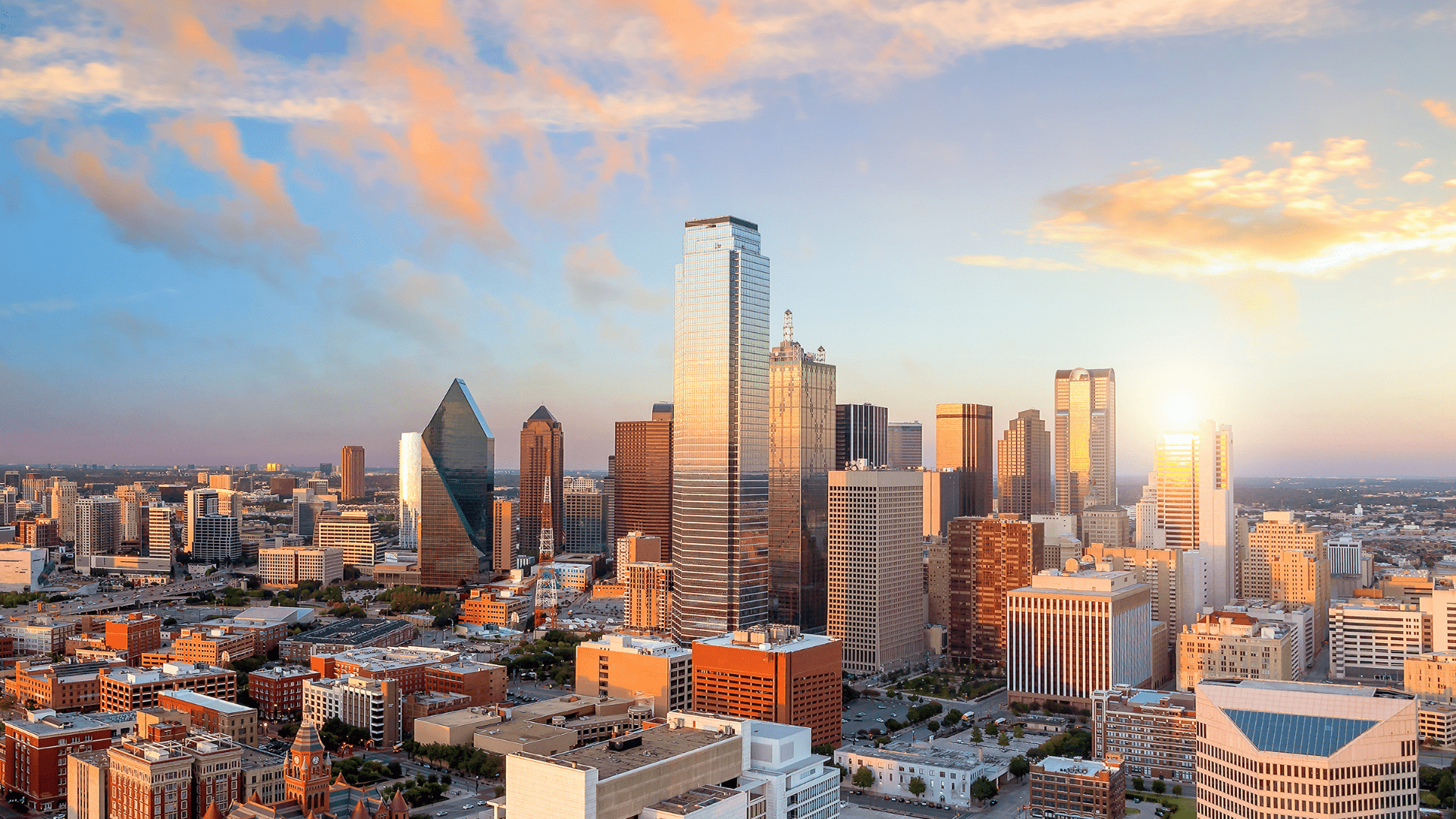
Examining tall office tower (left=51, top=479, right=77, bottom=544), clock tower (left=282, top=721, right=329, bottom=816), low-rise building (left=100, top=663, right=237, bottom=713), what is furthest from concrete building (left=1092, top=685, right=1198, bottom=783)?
tall office tower (left=51, top=479, right=77, bottom=544)

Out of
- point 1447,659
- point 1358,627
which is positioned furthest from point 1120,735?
point 1358,627

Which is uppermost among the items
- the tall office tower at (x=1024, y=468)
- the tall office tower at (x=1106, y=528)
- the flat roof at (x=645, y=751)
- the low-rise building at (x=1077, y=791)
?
the tall office tower at (x=1024, y=468)

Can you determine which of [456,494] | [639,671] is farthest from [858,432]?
[639,671]

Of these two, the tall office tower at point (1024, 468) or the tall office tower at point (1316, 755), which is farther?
the tall office tower at point (1024, 468)

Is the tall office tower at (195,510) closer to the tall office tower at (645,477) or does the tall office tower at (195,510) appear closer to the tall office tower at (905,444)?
the tall office tower at (645,477)

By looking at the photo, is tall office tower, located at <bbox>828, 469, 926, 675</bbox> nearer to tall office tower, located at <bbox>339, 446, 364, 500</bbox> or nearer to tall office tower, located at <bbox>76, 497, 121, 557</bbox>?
tall office tower, located at <bbox>76, 497, 121, 557</bbox>

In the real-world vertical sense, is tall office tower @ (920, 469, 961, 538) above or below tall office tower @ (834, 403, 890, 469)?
below

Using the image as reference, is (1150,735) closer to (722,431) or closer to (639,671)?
(639,671)

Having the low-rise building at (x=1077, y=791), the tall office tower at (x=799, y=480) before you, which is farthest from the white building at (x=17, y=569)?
the low-rise building at (x=1077, y=791)
